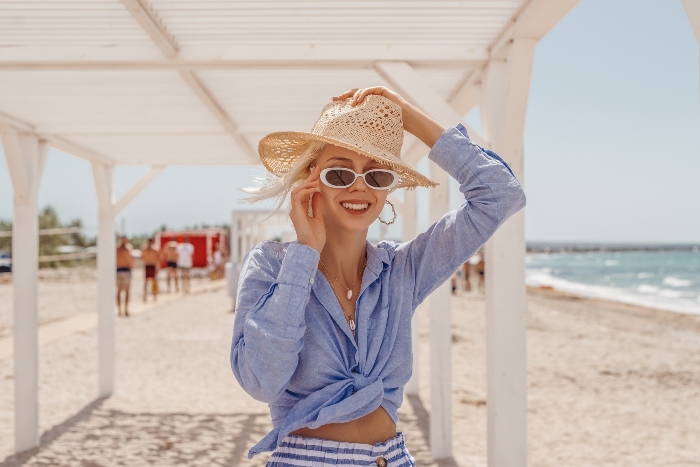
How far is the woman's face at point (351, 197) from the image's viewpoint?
1503 millimetres

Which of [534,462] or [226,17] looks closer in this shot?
[226,17]

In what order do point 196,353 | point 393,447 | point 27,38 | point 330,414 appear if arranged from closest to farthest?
point 330,414, point 393,447, point 27,38, point 196,353

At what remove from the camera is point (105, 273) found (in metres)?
7.02

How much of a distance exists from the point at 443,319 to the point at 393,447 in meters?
3.57

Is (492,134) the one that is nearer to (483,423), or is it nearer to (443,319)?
(443,319)

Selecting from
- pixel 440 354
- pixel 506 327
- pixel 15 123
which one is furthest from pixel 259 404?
pixel 506 327

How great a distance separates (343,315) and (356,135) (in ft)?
1.36

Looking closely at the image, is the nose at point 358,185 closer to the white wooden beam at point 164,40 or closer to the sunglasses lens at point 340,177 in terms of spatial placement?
the sunglasses lens at point 340,177

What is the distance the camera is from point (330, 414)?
133 centimetres

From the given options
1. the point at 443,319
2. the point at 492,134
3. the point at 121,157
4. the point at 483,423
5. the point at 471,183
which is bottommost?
the point at 483,423

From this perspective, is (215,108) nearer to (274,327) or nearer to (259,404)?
(259,404)

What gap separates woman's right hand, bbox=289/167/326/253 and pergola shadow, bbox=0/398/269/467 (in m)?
3.88

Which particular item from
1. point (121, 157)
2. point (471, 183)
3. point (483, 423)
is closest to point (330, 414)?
point (471, 183)

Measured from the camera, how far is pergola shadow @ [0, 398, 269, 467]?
497 centimetres
